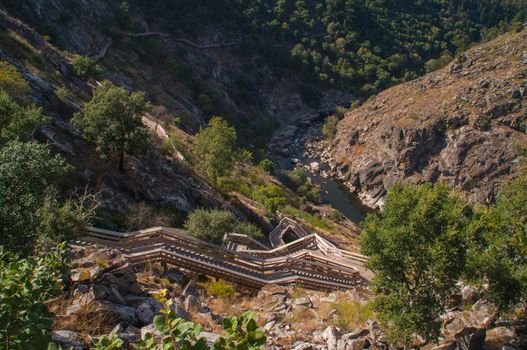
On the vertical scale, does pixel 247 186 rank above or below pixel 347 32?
below

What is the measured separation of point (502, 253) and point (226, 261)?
11826mm

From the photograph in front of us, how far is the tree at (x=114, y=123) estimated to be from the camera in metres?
25.8

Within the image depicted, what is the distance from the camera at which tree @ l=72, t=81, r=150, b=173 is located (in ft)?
84.5

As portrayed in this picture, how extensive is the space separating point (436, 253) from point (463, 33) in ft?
409

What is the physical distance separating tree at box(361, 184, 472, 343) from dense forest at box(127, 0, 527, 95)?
80061 millimetres

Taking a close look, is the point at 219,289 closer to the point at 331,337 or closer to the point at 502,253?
the point at 331,337

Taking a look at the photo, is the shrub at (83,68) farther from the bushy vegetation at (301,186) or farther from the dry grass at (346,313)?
the dry grass at (346,313)

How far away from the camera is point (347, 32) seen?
108938 millimetres

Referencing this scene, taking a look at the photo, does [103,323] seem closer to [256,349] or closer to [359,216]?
[256,349]

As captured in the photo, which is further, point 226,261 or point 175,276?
point 226,261

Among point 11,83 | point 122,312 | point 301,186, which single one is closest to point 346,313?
point 122,312

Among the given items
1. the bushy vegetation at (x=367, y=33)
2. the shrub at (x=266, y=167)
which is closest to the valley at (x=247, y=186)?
the bushy vegetation at (x=367, y=33)

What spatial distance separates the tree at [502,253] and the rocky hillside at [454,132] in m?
48.2

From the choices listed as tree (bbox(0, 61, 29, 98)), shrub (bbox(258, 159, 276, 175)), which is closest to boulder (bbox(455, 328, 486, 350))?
tree (bbox(0, 61, 29, 98))
